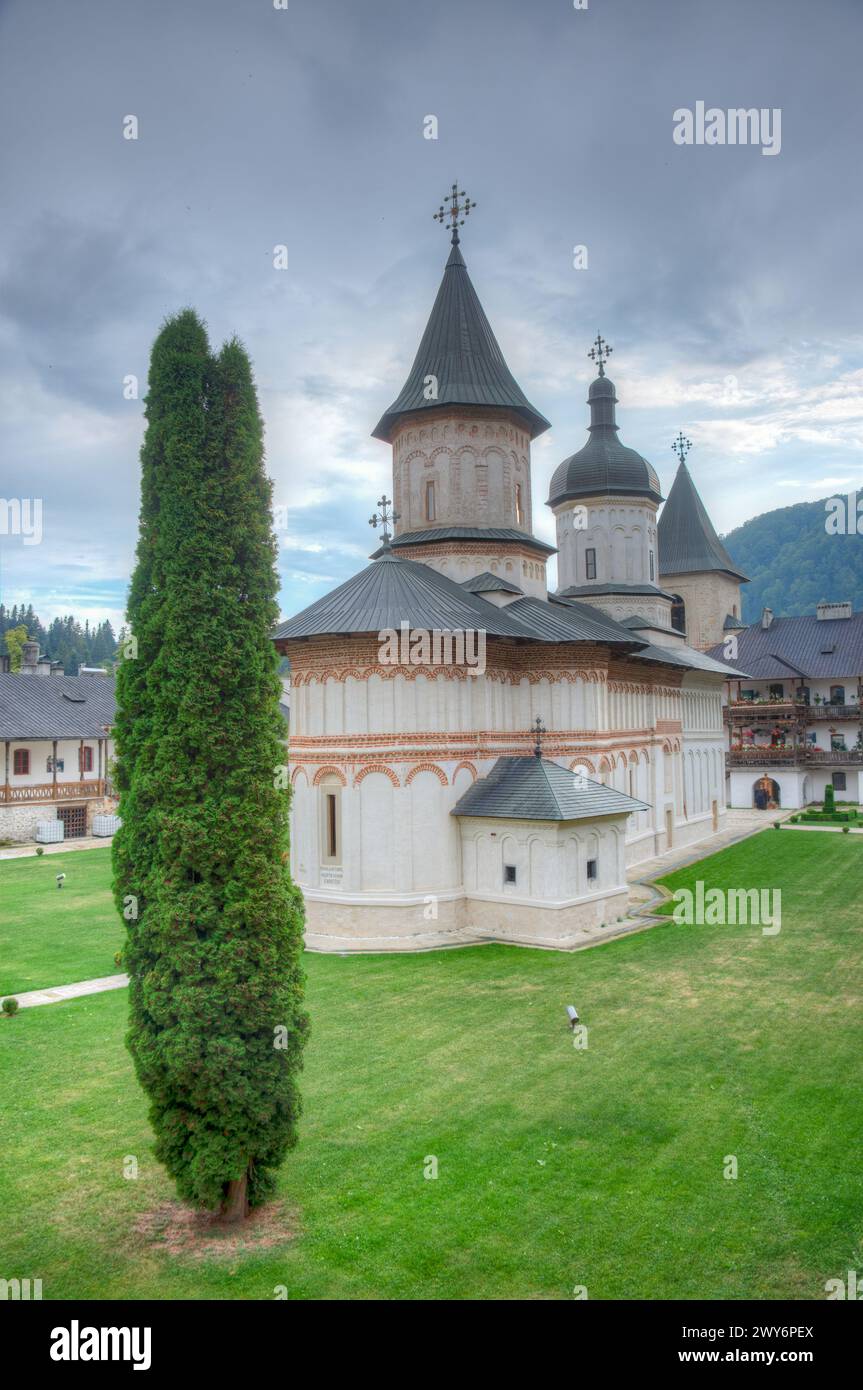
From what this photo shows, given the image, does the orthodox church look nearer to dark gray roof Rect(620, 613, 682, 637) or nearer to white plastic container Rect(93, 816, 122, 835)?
dark gray roof Rect(620, 613, 682, 637)

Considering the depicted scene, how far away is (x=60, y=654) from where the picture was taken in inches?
4427

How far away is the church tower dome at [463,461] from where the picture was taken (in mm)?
24266

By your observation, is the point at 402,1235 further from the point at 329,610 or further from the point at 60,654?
the point at 60,654

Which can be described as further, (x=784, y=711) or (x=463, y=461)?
(x=784, y=711)

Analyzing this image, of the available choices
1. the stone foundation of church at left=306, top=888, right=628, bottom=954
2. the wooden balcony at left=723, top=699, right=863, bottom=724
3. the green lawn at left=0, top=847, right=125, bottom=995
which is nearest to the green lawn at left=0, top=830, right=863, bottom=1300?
the stone foundation of church at left=306, top=888, right=628, bottom=954

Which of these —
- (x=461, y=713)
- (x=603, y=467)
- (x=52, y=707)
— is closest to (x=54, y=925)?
(x=461, y=713)

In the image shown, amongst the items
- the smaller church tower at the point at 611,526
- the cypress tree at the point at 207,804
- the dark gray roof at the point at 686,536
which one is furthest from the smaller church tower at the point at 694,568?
the cypress tree at the point at 207,804

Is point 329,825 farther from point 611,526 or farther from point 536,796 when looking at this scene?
point 611,526

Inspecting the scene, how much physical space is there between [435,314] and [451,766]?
14965 millimetres

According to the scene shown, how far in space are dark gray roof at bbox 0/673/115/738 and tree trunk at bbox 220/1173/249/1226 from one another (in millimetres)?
31911

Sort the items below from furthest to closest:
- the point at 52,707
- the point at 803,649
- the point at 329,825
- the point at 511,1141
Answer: the point at 803,649 → the point at 52,707 → the point at 329,825 → the point at 511,1141

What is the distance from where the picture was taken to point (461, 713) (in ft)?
67.1

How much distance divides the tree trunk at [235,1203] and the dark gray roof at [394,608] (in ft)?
40.8

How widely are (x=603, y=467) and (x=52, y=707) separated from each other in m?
27.3
